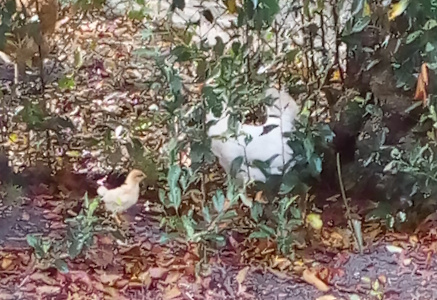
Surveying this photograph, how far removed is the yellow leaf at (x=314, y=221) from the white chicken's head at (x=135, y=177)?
251 millimetres

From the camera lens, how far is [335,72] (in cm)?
111

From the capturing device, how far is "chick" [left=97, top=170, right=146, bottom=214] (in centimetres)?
106

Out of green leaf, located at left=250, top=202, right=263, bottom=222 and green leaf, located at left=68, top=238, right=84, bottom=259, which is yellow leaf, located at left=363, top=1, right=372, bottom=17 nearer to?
green leaf, located at left=250, top=202, right=263, bottom=222

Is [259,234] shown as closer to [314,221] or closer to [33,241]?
[314,221]

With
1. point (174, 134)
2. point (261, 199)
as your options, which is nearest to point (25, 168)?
point (174, 134)

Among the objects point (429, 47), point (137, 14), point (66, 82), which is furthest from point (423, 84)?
point (66, 82)

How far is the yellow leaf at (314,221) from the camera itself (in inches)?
43.0

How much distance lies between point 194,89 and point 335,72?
0.24 metres

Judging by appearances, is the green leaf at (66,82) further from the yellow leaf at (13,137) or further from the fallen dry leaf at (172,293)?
the fallen dry leaf at (172,293)

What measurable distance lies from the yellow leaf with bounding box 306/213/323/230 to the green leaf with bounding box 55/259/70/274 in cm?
36

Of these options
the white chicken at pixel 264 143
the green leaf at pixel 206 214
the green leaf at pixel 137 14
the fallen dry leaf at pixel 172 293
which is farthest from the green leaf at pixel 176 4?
the fallen dry leaf at pixel 172 293

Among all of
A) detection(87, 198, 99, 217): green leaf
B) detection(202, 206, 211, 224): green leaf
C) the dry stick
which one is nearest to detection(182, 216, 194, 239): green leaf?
detection(202, 206, 211, 224): green leaf

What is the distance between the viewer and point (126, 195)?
106 cm

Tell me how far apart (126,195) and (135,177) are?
29mm
